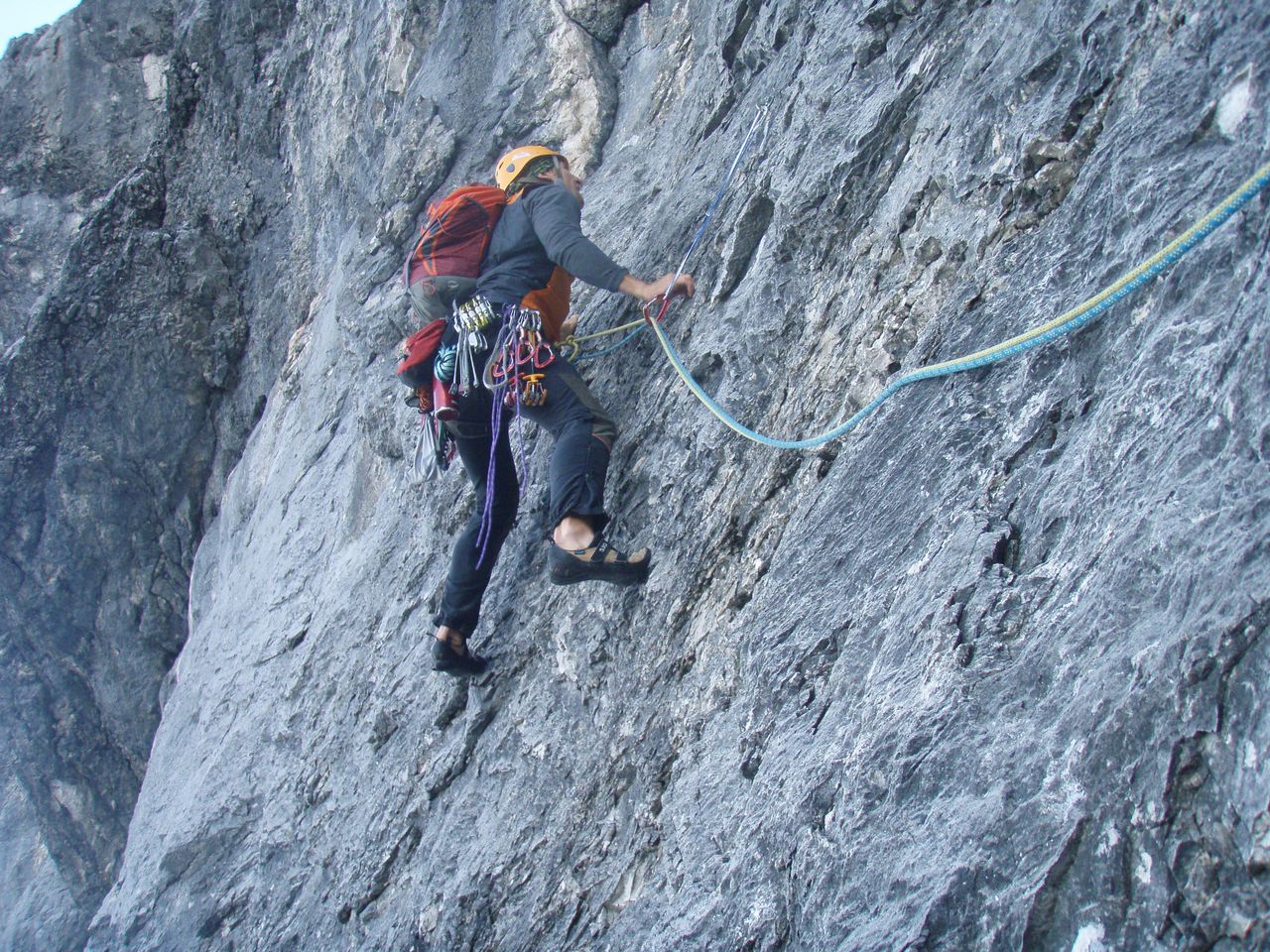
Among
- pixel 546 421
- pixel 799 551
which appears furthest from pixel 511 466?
pixel 799 551

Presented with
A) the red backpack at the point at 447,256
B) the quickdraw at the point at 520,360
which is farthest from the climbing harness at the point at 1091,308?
the red backpack at the point at 447,256

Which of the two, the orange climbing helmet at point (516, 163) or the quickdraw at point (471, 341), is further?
the orange climbing helmet at point (516, 163)

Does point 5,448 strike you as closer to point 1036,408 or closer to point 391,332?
point 391,332

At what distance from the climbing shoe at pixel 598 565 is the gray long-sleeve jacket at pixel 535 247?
1.24 metres

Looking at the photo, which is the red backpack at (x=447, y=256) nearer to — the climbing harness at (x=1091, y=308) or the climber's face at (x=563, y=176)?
the climber's face at (x=563, y=176)

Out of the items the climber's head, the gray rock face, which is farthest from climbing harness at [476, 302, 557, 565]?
the climber's head

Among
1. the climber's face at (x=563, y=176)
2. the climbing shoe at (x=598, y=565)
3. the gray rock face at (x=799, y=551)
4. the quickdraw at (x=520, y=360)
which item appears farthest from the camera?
the climber's face at (x=563, y=176)

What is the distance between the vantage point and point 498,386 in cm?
471

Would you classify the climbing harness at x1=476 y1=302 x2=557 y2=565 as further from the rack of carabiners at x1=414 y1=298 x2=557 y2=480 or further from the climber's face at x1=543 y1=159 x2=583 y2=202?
the climber's face at x1=543 y1=159 x2=583 y2=202

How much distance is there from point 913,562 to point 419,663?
349cm

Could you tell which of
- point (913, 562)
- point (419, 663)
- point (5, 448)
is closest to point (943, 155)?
point (913, 562)

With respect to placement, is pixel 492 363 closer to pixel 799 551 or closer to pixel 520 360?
pixel 520 360

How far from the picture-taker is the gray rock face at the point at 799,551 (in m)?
2.35

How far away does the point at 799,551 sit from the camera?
11.9ft
